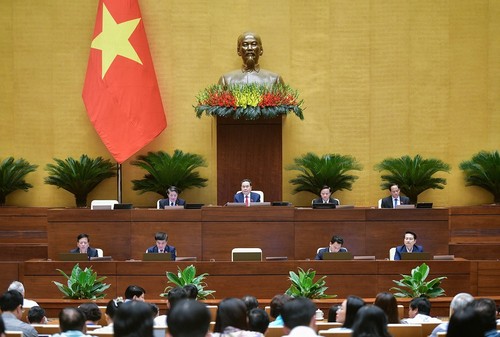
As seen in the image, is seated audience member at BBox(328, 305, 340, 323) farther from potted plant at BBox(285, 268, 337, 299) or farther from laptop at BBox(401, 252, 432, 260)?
laptop at BBox(401, 252, 432, 260)

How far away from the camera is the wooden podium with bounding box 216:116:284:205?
1417 cm

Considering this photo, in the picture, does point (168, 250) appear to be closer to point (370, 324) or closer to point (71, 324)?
point (71, 324)

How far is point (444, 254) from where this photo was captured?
12.1m

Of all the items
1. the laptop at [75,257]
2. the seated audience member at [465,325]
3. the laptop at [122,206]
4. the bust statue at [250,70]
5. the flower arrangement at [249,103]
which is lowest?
the laptop at [75,257]

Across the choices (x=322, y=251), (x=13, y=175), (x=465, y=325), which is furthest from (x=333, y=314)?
(x=13, y=175)

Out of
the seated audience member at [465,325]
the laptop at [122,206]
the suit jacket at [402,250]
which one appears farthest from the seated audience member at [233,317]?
the laptop at [122,206]

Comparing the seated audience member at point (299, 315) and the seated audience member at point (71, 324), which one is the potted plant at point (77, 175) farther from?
the seated audience member at point (299, 315)

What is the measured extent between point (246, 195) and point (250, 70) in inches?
94.7

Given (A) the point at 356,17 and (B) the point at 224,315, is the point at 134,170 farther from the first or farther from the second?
(B) the point at 224,315

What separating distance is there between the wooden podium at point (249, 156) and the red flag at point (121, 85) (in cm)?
113

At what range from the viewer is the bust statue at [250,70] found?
14.1 m

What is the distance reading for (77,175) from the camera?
14.1 metres

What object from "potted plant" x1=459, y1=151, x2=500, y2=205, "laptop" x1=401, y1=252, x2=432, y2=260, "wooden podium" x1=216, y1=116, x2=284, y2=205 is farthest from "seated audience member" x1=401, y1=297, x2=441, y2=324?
"potted plant" x1=459, y1=151, x2=500, y2=205

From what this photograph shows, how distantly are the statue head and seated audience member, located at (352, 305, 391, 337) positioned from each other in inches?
393
